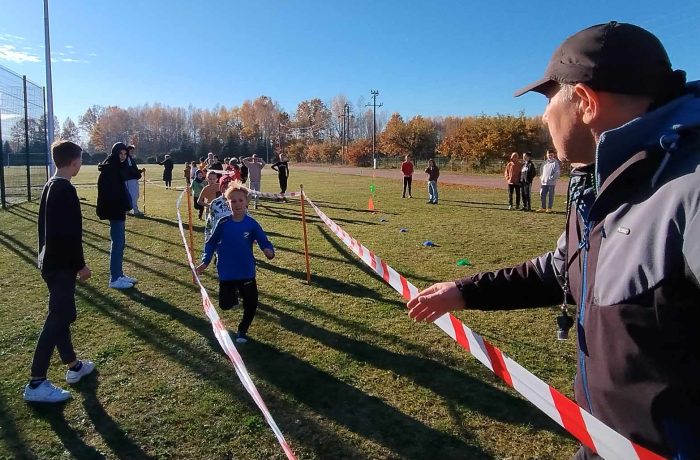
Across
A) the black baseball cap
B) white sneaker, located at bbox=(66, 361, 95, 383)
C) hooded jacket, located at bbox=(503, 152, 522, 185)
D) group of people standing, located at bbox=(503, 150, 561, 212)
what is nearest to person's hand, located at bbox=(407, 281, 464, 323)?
the black baseball cap

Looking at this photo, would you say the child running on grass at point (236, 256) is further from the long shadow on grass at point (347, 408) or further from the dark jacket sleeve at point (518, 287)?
the dark jacket sleeve at point (518, 287)

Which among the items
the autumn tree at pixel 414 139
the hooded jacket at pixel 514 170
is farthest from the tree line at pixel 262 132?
the hooded jacket at pixel 514 170

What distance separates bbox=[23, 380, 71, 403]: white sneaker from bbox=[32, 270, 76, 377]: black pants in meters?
0.11

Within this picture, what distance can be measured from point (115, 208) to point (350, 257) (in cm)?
438

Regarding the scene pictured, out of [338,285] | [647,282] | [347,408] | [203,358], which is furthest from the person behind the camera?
[338,285]

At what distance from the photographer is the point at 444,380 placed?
179 inches

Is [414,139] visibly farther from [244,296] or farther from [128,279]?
[244,296]

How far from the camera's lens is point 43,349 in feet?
13.7

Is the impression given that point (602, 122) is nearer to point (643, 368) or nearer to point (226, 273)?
point (643, 368)

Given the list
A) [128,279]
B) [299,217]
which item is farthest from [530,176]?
[128,279]

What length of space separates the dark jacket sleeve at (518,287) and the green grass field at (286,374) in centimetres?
189

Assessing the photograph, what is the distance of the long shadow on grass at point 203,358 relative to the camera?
3625 mm

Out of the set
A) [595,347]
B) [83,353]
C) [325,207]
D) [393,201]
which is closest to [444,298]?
[595,347]

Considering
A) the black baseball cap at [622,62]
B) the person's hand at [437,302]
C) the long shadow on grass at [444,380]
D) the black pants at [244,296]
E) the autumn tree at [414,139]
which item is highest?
the autumn tree at [414,139]
